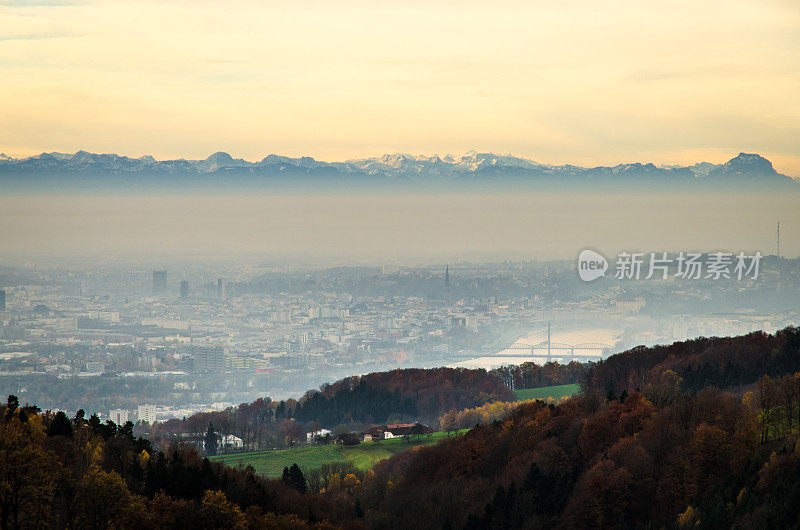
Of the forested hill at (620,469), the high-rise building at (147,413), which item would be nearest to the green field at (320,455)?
the forested hill at (620,469)

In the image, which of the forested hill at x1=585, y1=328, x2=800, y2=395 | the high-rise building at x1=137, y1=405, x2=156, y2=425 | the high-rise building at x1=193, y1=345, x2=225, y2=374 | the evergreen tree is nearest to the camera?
the forested hill at x1=585, y1=328, x2=800, y2=395

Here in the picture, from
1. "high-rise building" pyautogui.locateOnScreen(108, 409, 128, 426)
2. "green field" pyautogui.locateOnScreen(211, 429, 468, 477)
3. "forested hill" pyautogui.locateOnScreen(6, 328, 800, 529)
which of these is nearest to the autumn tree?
"forested hill" pyautogui.locateOnScreen(6, 328, 800, 529)

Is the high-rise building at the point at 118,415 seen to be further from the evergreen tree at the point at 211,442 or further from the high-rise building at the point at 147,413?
the evergreen tree at the point at 211,442

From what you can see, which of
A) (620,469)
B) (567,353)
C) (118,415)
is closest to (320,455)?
(620,469)

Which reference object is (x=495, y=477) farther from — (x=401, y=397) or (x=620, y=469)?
(x=401, y=397)

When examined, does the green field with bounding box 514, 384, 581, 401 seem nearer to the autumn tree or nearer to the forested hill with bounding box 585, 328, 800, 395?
the forested hill with bounding box 585, 328, 800, 395

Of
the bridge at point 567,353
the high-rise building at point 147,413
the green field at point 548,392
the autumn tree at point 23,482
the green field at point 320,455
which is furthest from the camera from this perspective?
the bridge at point 567,353
